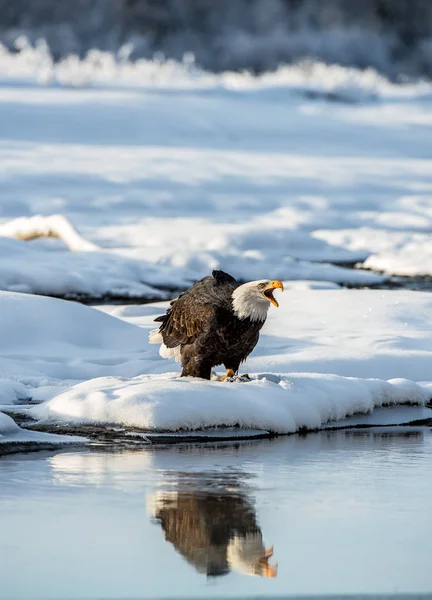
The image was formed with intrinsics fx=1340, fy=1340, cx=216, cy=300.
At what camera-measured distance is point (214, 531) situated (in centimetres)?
521

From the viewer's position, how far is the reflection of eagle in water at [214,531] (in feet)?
15.6

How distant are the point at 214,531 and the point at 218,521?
0.53ft

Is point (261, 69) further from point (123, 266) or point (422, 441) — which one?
point (422, 441)

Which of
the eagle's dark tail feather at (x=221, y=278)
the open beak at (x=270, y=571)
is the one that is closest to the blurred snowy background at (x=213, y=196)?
the eagle's dark tail feather at (x=221, y=278)

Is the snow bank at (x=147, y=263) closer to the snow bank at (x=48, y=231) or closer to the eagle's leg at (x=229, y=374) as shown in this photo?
the snow bank at (x=48, y=231)

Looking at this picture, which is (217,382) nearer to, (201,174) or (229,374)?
(229,374)

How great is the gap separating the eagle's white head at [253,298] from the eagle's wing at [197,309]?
0.10m

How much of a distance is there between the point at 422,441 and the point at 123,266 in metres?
8.68

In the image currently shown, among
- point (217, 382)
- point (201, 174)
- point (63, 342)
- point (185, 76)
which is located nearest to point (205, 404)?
point (217, 382)

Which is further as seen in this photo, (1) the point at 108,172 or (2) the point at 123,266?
(1) the point at 108,172

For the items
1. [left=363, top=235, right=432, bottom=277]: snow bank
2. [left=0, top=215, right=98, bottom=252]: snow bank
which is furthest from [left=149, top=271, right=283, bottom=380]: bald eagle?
[left=363, top=235, right=432, bottom=277]: snow bank

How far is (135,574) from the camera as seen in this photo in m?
4.58

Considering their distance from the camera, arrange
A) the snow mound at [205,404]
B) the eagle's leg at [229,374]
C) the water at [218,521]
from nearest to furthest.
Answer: the water at [218,521] < the snow mound at [205,404] < the eagle's leg at [229,374]

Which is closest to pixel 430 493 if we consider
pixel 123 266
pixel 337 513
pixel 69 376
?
pixel 337 513
